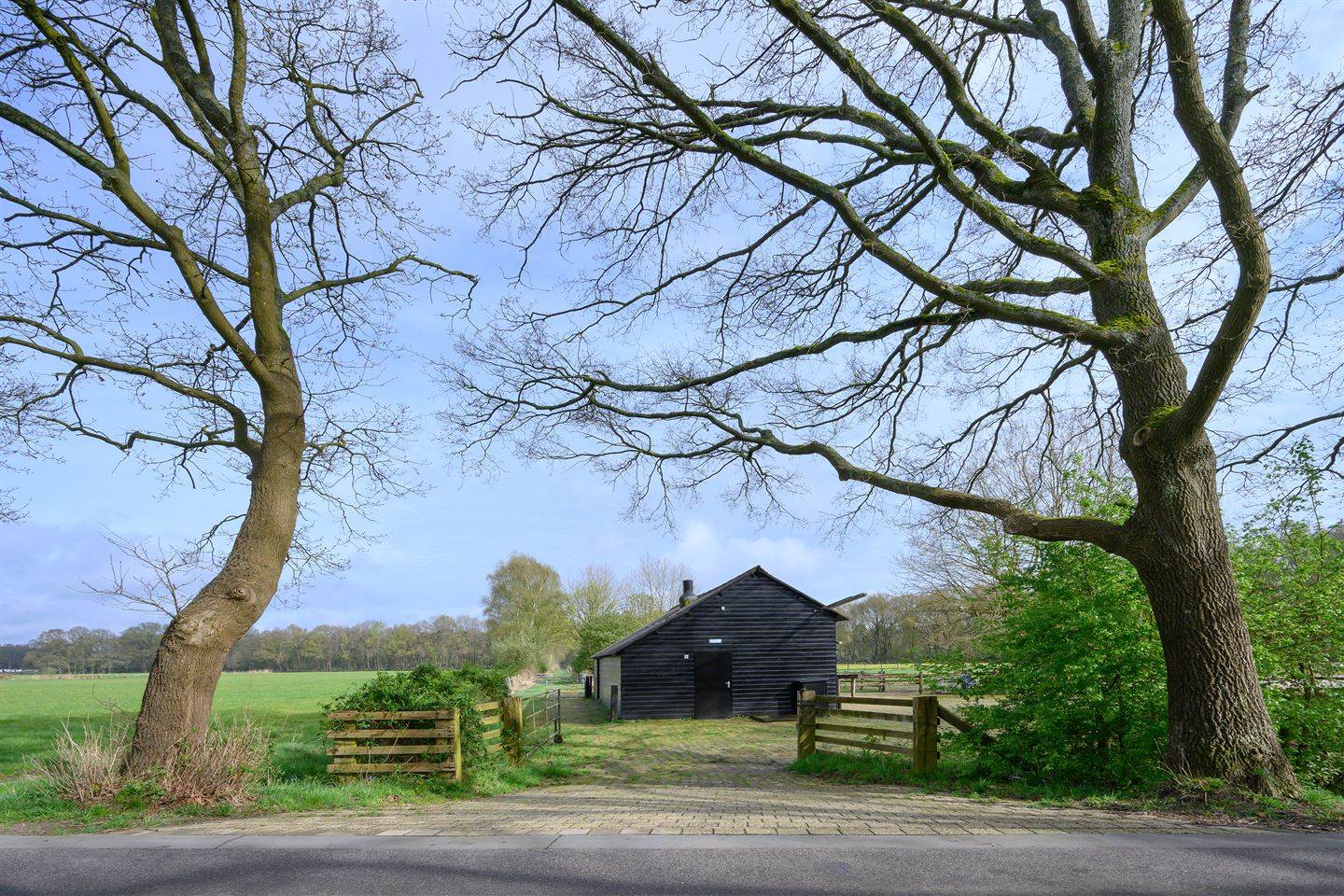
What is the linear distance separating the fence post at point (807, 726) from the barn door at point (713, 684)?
14532 millimetres

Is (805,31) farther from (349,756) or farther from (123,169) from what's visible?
(349,756)

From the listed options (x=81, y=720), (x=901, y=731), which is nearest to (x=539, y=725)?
(x=901, y=731)

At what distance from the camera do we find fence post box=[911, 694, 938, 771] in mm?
11289

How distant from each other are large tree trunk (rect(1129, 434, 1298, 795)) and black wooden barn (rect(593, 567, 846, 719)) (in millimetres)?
21320

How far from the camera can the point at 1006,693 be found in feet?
34.2

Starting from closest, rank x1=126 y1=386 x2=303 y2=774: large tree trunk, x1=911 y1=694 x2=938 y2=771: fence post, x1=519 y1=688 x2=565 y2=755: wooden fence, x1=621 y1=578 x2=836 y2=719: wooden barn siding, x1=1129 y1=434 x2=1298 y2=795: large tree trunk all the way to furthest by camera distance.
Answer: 1. x1=1129 y1=434 x2=1298 y2=795: large tree trunk
2. x1=126 y1=386 x2=303 y2=774: large tree trunk
3. x1=911 y1=694 x2=938 y2=771: fence post
4. x1=519 y1=688 x2=565 y2=755: wooden fence
5. x1=621 y1=578 x2=836 y2=719: wooden barn siding

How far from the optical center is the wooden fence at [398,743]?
10984mm

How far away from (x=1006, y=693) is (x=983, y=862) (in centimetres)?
528

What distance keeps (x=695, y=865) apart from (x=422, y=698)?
7034mm

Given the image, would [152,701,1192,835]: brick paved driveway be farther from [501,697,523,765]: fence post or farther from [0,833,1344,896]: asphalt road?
[501,697,523,765]: fence post

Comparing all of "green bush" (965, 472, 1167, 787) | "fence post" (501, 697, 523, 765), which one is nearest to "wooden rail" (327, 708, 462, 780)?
"fence post" (501, 697, 523, 765)

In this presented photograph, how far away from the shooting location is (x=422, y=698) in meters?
11.5

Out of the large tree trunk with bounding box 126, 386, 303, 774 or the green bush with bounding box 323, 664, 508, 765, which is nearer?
the large tree trunk with bounding box 126, 386, 303, 774

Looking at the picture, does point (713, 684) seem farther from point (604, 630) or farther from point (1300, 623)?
point (1300, 623)
